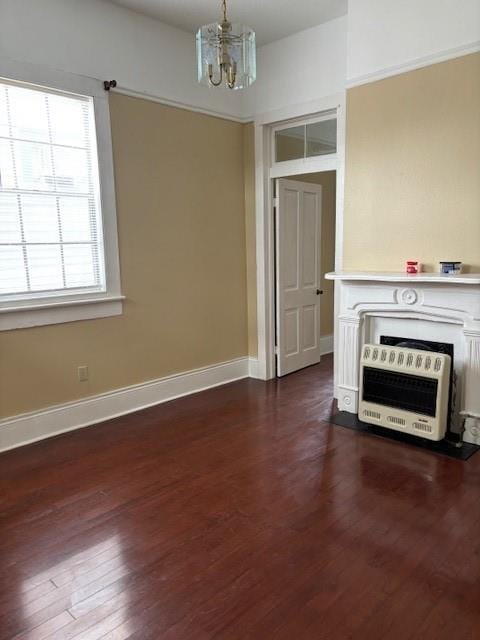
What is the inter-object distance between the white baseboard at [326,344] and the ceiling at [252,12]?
3507mm

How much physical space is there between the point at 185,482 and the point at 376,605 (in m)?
1.34

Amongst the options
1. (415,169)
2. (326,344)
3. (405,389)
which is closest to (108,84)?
(415,169)

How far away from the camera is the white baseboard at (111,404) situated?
11.1ft

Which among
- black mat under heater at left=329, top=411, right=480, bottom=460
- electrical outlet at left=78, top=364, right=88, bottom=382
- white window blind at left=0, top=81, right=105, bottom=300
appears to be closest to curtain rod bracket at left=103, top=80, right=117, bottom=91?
white window blind at left=0, top=81, right=105, bottom=300

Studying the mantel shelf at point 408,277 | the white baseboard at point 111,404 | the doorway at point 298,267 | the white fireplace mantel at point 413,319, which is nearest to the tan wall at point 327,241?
the doorway at point 298,267

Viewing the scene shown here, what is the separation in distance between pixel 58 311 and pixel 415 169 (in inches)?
115

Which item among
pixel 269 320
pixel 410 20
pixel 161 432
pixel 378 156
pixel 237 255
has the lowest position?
pixel 161 432

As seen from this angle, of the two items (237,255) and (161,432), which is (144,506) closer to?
(161,432)

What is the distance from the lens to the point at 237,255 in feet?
15.9

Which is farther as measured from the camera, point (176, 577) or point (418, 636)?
point (176, 577)

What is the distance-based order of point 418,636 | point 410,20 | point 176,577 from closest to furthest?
1. point 418,636
2. point 176,577
3. point 410,20

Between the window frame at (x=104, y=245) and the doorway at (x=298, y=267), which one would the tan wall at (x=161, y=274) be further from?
the doorway at (x=298, y=267)

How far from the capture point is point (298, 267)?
5.04 meters

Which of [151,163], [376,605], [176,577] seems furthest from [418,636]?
[151,163]
